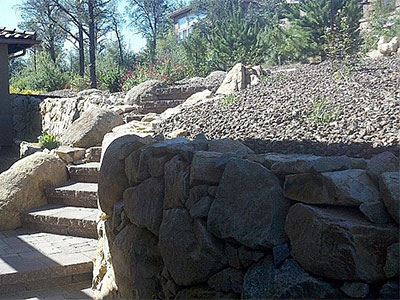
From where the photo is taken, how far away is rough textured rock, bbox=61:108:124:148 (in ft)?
20.5

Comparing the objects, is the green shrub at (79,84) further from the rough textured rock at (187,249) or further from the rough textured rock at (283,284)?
the rough textured rock at (283,284)

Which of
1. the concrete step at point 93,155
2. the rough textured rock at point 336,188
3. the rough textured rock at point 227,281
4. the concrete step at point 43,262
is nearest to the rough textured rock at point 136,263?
the rough textured rock at point 227,281

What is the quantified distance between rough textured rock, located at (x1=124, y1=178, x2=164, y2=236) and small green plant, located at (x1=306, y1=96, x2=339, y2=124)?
153 cm

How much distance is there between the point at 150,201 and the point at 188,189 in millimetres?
396

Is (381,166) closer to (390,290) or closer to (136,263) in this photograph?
(390,290)

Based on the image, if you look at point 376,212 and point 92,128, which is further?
point 92,128

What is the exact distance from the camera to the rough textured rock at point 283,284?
177cm

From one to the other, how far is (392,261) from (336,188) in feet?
1.07

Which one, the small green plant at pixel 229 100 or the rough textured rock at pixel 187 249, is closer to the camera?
the rough textured rock at pixel 187 249

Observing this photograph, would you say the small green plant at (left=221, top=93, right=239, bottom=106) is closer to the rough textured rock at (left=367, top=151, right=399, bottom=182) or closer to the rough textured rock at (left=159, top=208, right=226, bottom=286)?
the rough textured rock at (left=159, top=208, right=226, bottom=286)

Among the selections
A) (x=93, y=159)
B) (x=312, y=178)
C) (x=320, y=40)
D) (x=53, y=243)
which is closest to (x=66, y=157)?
(x=93, y=159)

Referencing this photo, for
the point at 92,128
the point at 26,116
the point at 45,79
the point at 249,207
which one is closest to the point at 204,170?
the point at 249,207

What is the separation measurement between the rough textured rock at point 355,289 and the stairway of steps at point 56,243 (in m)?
2.55

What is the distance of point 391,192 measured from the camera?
5.45 feet
